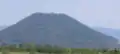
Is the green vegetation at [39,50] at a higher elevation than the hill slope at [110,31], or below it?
below

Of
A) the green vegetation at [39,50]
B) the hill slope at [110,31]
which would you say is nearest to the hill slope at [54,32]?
the hill slope at [110,31]

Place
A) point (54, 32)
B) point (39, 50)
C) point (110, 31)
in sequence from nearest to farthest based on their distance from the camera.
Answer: point (39, 50) → point (110, 31) → point (54, 32)

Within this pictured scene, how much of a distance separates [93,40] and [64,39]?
75 centimetres

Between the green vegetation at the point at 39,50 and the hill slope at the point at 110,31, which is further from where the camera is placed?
the hill slope at the point at 110,31

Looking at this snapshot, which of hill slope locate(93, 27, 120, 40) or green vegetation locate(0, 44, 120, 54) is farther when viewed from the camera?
hill slope locate(93, 27, 120, 40)

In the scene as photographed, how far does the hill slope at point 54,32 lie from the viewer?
308 inches

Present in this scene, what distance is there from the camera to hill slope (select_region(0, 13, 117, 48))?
7820mm

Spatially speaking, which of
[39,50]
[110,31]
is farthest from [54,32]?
[39,50]

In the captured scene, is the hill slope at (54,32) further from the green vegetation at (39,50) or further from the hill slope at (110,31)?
the green vegetation at (39,50)

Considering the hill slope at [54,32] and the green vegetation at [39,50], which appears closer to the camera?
the green vegetation at [39,50]

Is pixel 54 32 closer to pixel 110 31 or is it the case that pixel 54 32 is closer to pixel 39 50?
pixel 110 31

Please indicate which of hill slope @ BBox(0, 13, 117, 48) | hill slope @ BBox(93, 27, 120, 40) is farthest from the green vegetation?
hill slope @ BBox(93, 27, 120, 40)

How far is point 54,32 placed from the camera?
27.5 ft

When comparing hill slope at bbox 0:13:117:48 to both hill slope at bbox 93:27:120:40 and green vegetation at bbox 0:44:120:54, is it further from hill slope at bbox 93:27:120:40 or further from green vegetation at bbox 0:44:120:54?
green vegetation at bbox 0:44:120:54
